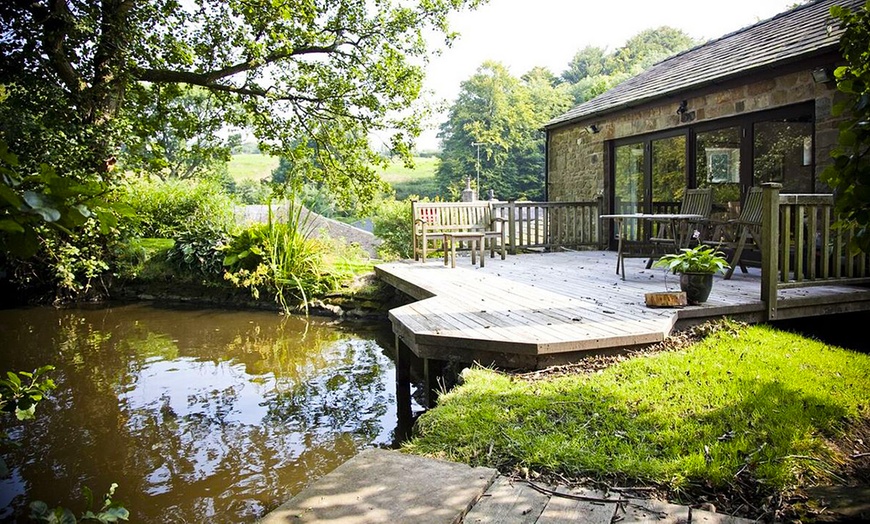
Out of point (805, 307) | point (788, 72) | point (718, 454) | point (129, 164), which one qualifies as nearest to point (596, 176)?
point (788, 72)

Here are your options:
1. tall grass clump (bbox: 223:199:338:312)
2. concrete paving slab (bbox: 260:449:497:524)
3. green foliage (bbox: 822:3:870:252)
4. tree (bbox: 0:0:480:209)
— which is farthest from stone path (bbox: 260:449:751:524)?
tall grass clump (bbox: 223:199:338:312)

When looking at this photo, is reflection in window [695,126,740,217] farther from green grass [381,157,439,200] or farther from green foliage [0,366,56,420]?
green grass [381,157,439,200]

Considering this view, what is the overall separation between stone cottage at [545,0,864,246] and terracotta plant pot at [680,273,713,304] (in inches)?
96.2

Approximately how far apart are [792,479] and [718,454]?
26 cm

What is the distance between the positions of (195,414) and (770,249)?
465 centimetres

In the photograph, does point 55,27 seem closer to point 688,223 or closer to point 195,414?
point 195,414

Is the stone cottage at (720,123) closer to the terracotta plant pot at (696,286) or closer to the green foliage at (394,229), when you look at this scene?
the terracotta plant pot at (696,286)

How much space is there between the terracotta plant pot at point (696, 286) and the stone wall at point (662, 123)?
138 centimetres

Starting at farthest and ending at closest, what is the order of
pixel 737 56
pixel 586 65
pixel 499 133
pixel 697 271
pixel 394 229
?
pixel 586 65
pixel 499 133
pixel 394 229
pixel 737 56
pixel 697 271

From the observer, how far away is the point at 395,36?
902cm

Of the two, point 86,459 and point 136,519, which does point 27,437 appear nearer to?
point 86,459

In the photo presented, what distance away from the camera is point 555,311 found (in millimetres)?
4695

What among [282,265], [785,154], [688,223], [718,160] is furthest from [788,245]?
[282,265]

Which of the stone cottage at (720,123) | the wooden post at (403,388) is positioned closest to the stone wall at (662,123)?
the stone cottage at (720,123)
